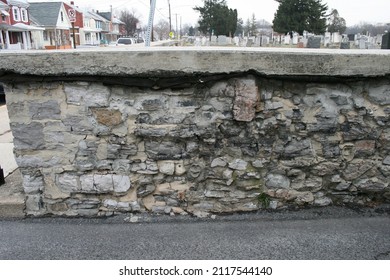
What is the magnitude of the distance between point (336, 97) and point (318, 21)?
35.2 m

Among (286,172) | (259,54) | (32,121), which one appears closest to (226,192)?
(286,172)

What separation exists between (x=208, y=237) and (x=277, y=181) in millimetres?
808

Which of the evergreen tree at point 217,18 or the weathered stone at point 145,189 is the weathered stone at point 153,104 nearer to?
the weathered stone at point 145,189

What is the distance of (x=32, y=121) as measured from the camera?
284cm

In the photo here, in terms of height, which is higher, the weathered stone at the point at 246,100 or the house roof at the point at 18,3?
the house roof at the point at 18,3

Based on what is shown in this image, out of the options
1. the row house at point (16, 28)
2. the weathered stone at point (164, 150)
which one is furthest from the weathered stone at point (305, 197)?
the row house at point (16, 28)

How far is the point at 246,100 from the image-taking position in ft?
9.00

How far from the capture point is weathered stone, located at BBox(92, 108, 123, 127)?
2807 millimetres

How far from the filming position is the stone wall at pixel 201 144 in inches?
110

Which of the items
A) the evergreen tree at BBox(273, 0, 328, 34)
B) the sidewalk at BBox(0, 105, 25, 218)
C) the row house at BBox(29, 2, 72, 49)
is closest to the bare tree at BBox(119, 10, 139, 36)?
the row house at BBox(29, 2, 72, 49)

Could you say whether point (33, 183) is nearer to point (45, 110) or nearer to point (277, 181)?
point (45, 110)

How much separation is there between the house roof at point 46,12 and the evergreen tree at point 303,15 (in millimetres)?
30441

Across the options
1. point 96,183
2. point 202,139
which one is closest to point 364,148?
point 202,139

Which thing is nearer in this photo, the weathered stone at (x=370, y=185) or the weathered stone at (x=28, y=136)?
the weathered stone at (x=28, y=136)
